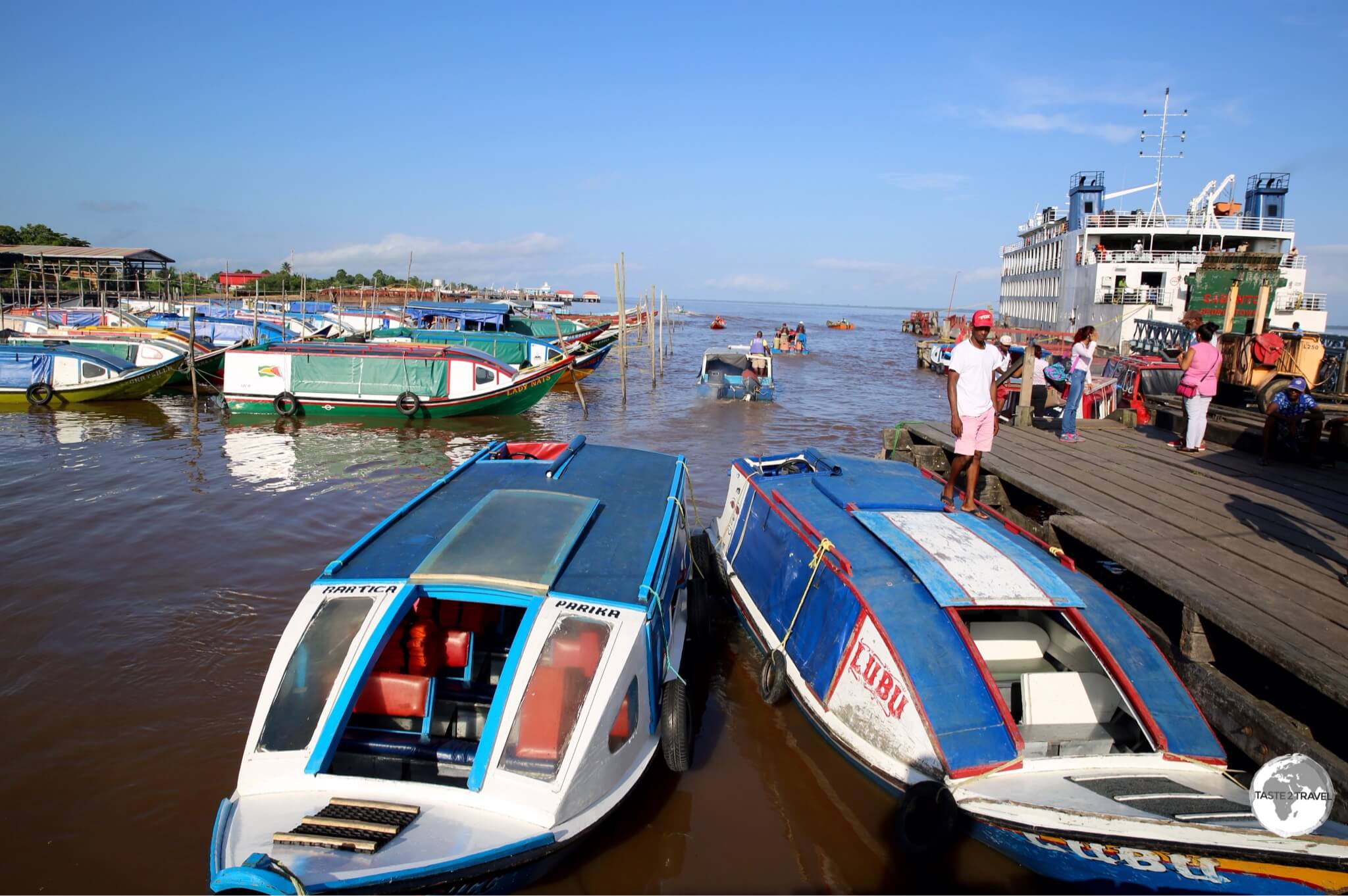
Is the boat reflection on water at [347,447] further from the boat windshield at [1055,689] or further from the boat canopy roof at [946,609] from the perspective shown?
the boat windshield at [1055,689]

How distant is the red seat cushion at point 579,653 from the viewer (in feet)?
15.7

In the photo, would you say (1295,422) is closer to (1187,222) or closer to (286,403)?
(286,403)

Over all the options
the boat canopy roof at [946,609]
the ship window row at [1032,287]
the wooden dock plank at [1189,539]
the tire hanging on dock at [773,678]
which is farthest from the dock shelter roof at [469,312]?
the tire hanging on dock at [773,678]

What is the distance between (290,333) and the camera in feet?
126

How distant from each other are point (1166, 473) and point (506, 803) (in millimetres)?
9035

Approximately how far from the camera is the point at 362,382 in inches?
855

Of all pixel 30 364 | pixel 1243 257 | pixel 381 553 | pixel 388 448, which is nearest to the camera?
pixel 381 553

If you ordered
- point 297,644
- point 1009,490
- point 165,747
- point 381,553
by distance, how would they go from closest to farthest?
point 297,644, point 381,553, point 165,747, point 1009,490

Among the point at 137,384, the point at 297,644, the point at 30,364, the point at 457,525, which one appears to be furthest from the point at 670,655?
the point at 30,364

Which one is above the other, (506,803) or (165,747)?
(506,803)

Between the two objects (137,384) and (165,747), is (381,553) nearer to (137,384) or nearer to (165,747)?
(165,747)

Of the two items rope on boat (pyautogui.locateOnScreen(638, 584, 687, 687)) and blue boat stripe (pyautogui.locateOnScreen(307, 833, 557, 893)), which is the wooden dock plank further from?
blue boat stripe (pyautogui.locateOnScreen(307, 833, 557, 893))

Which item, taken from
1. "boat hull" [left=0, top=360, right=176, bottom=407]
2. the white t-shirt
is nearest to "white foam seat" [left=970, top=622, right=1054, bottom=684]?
the white t-shirt

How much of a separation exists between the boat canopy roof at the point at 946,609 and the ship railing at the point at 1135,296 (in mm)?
35414
